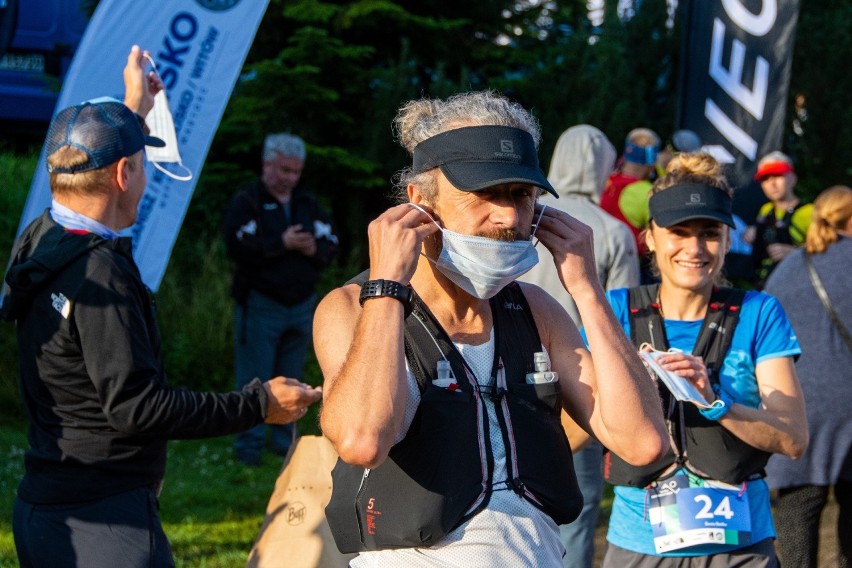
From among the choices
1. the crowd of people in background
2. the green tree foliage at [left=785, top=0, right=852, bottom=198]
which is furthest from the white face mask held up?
the green tree foliage at [left=785, top=0, right=852, bottom=198]

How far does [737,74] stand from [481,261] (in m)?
7.23

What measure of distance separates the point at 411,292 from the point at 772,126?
738 centimetres

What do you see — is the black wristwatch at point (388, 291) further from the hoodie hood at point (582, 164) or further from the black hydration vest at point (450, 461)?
the hoodie hood at point (582, 164)

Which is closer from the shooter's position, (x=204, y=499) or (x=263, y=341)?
(x=204, y=499)

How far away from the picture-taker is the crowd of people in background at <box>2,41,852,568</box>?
253 centimetres

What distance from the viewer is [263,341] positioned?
8.14 meters

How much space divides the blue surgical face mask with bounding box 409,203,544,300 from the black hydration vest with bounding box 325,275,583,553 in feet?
0.39

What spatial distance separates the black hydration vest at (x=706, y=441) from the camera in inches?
142

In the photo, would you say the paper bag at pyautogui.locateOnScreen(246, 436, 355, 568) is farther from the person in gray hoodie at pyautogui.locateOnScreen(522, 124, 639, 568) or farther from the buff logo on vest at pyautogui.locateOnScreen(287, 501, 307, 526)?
the person in gray hoodie at pyautogui.locateOnScreen(522, 124, 639, 568)

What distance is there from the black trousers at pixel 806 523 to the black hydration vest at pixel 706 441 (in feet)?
5.44

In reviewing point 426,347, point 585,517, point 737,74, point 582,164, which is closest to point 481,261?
point 426,347

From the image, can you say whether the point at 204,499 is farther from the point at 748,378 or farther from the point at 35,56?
the point at 35,56

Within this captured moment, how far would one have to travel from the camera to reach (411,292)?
256 centimetres

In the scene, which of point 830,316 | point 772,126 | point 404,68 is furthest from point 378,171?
point 830,316
